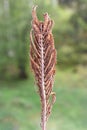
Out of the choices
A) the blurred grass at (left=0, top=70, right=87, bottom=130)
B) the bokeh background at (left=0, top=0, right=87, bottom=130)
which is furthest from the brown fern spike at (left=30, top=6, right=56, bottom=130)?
the blurred grass at (left=0, top=70, right=87, bottom=130)

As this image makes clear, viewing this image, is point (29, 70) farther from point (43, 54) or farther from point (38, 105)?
point (43, 54)

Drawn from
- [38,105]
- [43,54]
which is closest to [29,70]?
[38,105]

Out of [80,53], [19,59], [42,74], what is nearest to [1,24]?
[19,59]

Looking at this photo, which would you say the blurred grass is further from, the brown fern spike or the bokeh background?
the brown fern spike

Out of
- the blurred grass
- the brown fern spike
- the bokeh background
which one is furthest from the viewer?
the bokeh background

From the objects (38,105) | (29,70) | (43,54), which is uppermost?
(43,54)

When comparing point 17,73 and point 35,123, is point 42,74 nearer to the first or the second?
point 35,123

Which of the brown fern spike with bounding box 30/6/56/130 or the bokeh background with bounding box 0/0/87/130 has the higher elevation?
the brown fern spike with bounding box 30/6/56/130
